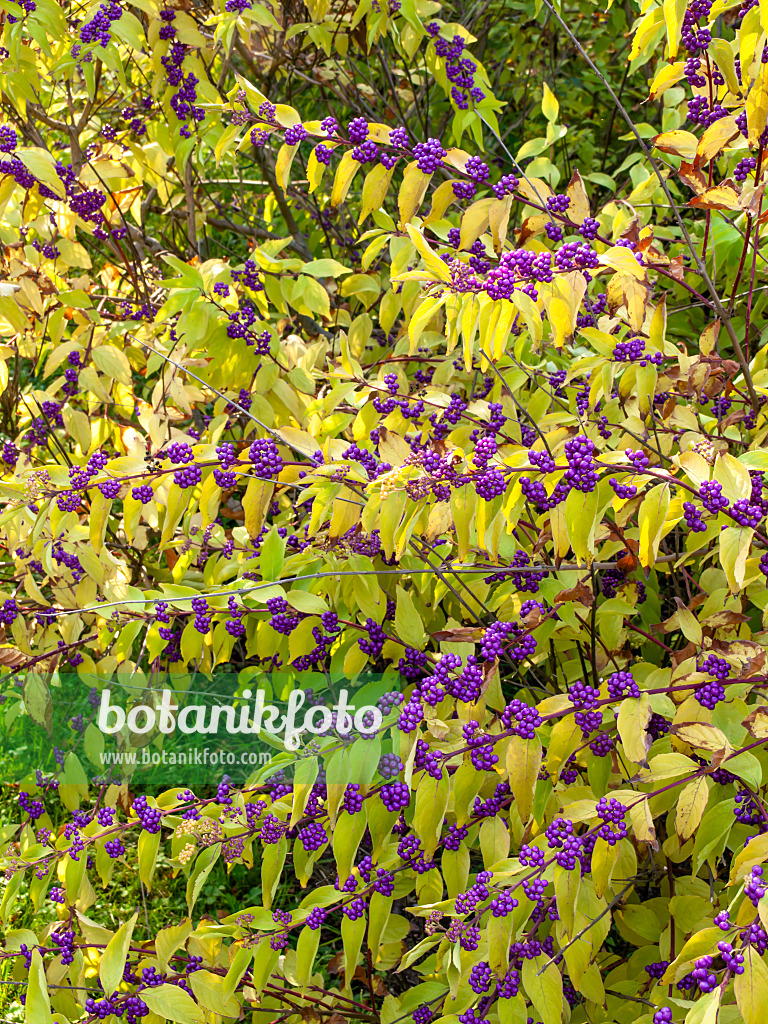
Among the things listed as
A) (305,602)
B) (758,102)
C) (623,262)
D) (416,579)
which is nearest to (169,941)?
(305,602)

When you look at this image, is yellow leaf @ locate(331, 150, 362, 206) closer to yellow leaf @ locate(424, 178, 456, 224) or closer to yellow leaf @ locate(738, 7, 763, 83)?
yellow leaf @ locate(424, 178, 456, 224)

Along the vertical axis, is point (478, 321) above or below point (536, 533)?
above

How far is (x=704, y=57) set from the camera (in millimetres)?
2168

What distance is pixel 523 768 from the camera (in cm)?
162

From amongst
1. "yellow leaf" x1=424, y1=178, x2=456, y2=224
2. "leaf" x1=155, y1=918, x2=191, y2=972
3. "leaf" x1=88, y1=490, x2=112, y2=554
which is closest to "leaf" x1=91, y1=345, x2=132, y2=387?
"leaf" x1=88, y1=490, x2=112, y2=554

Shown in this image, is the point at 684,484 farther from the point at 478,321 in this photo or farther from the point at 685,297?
the point at 685,297

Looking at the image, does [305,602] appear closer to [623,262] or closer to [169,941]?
[169,941]

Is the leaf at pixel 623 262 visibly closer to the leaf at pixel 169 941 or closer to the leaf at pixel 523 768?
the leaf at pixel 523 768

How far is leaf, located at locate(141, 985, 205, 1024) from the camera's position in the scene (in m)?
1.79

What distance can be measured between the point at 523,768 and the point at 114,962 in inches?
37.2

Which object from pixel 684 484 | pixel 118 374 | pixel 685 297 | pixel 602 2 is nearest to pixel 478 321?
pixel 684 484

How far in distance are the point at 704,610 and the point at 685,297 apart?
1663 millimetres

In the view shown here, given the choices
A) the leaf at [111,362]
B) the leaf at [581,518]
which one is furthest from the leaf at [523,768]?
the leaf at [111,362]

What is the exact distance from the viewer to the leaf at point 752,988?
1.19 m
